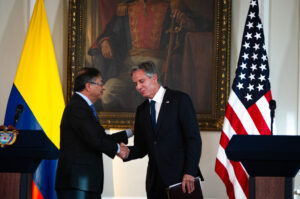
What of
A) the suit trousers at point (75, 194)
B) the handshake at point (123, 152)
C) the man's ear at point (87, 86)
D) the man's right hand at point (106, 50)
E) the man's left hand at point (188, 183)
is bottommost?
the suit trousers at point (75, 194)

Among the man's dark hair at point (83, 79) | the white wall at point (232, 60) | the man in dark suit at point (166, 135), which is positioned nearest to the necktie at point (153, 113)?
the man in dark suit at point (166, 135)

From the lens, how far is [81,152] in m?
3.45

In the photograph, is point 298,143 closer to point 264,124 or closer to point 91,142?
point 91,142

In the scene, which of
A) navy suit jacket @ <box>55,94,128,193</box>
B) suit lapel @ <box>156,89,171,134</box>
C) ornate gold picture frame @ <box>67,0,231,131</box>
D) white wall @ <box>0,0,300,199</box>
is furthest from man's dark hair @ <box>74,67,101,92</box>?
white wall @ <box>0,0,300,199</box>

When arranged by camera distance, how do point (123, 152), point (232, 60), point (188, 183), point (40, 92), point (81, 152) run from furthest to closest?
1. point (232, 60)
2. point (40, 92)
3. point (123, 152)
4. point (81, 152)
5. point (188, 183)

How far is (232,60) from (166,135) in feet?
6.97

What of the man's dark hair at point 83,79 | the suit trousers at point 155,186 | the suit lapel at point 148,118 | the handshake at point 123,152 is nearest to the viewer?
the suit trousers at point 155,186

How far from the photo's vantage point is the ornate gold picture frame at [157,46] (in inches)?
204

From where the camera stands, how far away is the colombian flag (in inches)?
187

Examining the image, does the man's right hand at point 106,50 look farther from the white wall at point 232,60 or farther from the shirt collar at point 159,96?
the shirt collar at point 159,96

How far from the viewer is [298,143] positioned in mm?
2879

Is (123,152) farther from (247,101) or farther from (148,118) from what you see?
(247,101)

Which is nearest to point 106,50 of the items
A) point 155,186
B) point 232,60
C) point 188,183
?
point 232,60

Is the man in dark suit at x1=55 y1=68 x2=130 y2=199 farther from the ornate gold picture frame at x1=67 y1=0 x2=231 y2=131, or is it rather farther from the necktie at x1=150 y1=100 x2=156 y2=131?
the ornate gold picture frame at x1=67 y1=0 x2=231 y2=131
